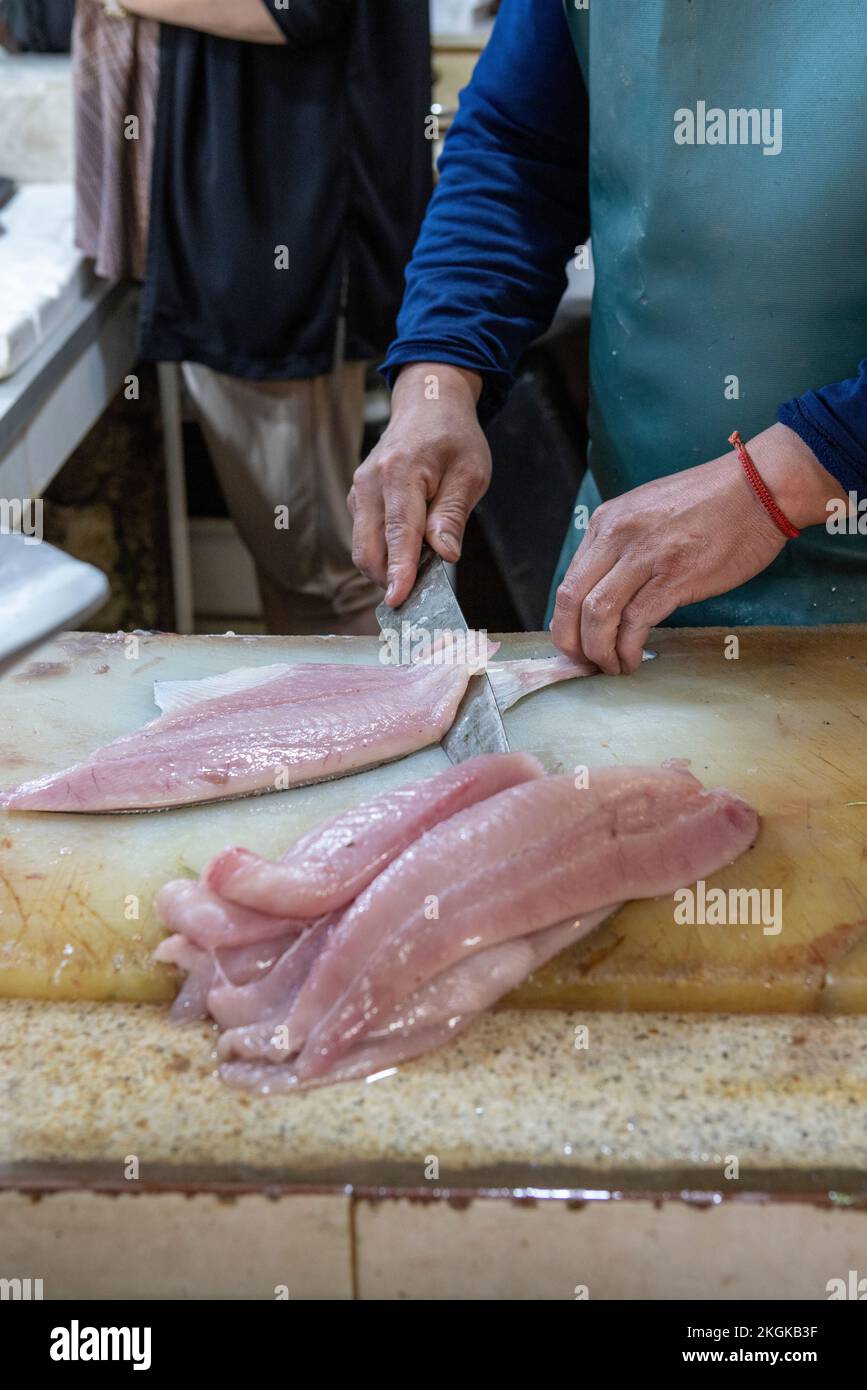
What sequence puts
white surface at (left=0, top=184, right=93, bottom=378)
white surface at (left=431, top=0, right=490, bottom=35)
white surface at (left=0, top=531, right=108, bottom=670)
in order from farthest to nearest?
white surface at (left=431, top=0, right=490, bottom=35) < white surface at (left=0, top=184, right=93, bottom=378) < white surface at (left=0, top=531, right=108, bottom=670)

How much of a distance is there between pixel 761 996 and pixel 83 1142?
2.28ft

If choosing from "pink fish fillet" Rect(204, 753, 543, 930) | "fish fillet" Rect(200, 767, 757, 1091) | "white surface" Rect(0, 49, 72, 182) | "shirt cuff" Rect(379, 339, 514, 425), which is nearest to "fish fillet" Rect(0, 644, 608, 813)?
"pink fish fillet" Rect(204, 753, 543, 930)

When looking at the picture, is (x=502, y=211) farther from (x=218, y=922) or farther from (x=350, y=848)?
(x=218, y=922)

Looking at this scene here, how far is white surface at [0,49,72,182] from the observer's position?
375cm

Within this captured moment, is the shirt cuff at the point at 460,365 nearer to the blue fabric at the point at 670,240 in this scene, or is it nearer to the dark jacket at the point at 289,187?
the blue fabric at the point at 670,240

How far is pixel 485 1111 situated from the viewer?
4.01ft

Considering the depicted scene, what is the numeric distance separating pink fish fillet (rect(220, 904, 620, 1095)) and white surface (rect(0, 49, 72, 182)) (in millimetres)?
3269

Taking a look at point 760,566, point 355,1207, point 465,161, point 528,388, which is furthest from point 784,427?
point 528,388

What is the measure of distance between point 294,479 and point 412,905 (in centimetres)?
244

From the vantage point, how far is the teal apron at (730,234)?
5.73ft

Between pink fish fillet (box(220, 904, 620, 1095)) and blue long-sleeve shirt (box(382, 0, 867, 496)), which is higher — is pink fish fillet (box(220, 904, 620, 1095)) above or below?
below

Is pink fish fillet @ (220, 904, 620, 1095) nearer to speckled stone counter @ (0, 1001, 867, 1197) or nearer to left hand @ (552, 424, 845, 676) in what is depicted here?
speckled stone counter @ (0, 1001, 867, 1197)

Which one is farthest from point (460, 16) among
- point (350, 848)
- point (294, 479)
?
point (350, 848)

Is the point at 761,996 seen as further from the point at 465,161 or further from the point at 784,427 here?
the point at 465,161
